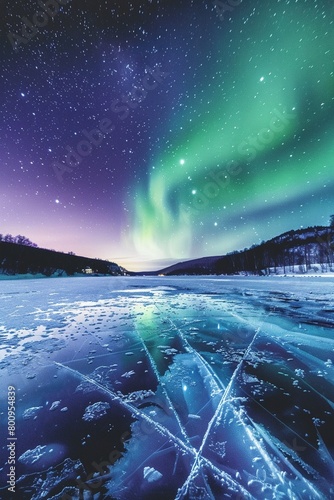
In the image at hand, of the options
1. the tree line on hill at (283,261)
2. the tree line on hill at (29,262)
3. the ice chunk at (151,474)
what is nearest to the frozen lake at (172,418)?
the ice chunk at (151,474)

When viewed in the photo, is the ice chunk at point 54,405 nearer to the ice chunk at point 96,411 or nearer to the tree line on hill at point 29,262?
the ice chunk at point 96,411

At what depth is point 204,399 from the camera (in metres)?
2.29

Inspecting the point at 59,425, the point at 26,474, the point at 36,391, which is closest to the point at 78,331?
the point at 36,391

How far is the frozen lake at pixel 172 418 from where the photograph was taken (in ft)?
4.59

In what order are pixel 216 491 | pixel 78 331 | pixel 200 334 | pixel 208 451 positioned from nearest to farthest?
1. pixel 216 491
2. pixel 208 451
3. pixel 200 334
4. pixel 78 331

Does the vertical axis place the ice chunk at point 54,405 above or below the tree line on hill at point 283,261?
below

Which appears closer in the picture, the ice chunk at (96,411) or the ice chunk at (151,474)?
the ice chunk at (151,474)

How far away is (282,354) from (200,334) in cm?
165

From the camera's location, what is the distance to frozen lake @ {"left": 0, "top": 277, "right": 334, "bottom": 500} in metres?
1.40

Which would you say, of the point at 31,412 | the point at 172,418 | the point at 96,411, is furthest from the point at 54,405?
the point at 172,418

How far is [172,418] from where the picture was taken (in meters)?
1.99

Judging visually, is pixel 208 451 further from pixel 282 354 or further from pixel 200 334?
pixel 200 334

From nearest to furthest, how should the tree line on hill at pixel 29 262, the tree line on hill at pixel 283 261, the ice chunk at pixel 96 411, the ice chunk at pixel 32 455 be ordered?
the ice chunk at pixel 32 455
the ice chunk at pixel 96 411
the tree line on hill at pixel 283 261
the tree line on hill at pixel 29 262

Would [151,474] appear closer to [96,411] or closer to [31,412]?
[96,411]
